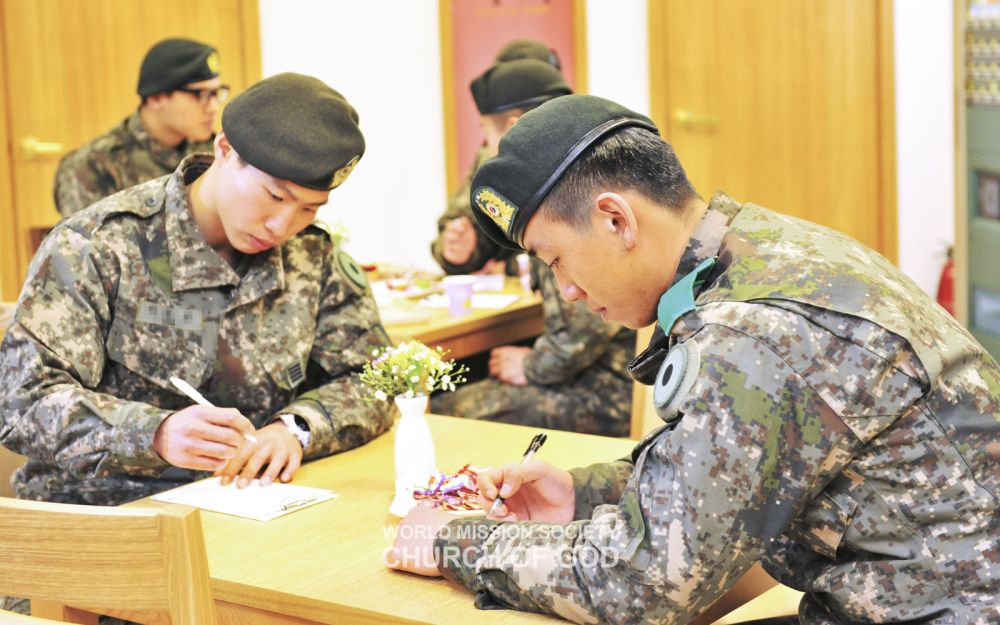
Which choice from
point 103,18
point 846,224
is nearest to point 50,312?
point 103,18

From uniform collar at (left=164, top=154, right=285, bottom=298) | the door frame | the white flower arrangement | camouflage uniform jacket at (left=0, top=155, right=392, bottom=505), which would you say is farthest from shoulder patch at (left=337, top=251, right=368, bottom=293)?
the door frame

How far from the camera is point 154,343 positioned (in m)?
2.31

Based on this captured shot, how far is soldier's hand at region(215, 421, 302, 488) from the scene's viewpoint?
214 centimetres

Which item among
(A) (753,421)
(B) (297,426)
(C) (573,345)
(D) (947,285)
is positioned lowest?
(D) (947,285)

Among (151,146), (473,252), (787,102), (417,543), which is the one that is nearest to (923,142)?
(787,102)

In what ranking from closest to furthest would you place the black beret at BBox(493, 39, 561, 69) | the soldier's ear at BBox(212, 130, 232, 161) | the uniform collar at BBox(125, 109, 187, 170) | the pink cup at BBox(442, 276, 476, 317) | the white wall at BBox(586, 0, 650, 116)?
the soldier's ear at BBox(212, 130, 232, 161) → the pink cup at BBox(442, 276, 476, 317) → the black beret at BBox(493, 39, 561, 69) → the uniform collar at BBox(125, 109, 187, 170) → the white wall at BBox(586, 0, 650, 116)

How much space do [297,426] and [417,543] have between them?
2.18 ft

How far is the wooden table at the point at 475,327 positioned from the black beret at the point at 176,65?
64.4 inches

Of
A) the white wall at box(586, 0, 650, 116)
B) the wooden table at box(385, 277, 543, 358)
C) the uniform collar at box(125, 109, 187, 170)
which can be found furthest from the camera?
the white wall at box(586, 0, 650, 116)

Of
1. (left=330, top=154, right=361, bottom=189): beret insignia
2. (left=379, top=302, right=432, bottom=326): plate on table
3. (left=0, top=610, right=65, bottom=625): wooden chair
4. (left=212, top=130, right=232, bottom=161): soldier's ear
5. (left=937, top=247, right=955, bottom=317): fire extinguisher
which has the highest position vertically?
(left=212, top=130, right=232, bottom=161): soldier's ear

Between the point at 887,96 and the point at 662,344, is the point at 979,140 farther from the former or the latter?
the point at 662,344

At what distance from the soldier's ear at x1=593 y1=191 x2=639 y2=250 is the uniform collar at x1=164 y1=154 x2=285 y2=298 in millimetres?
1025

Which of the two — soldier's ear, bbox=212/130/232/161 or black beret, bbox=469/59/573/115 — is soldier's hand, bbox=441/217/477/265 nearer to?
black beret, bbox=469/59/573/115

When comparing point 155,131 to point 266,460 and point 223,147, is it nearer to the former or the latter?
point 223,147
